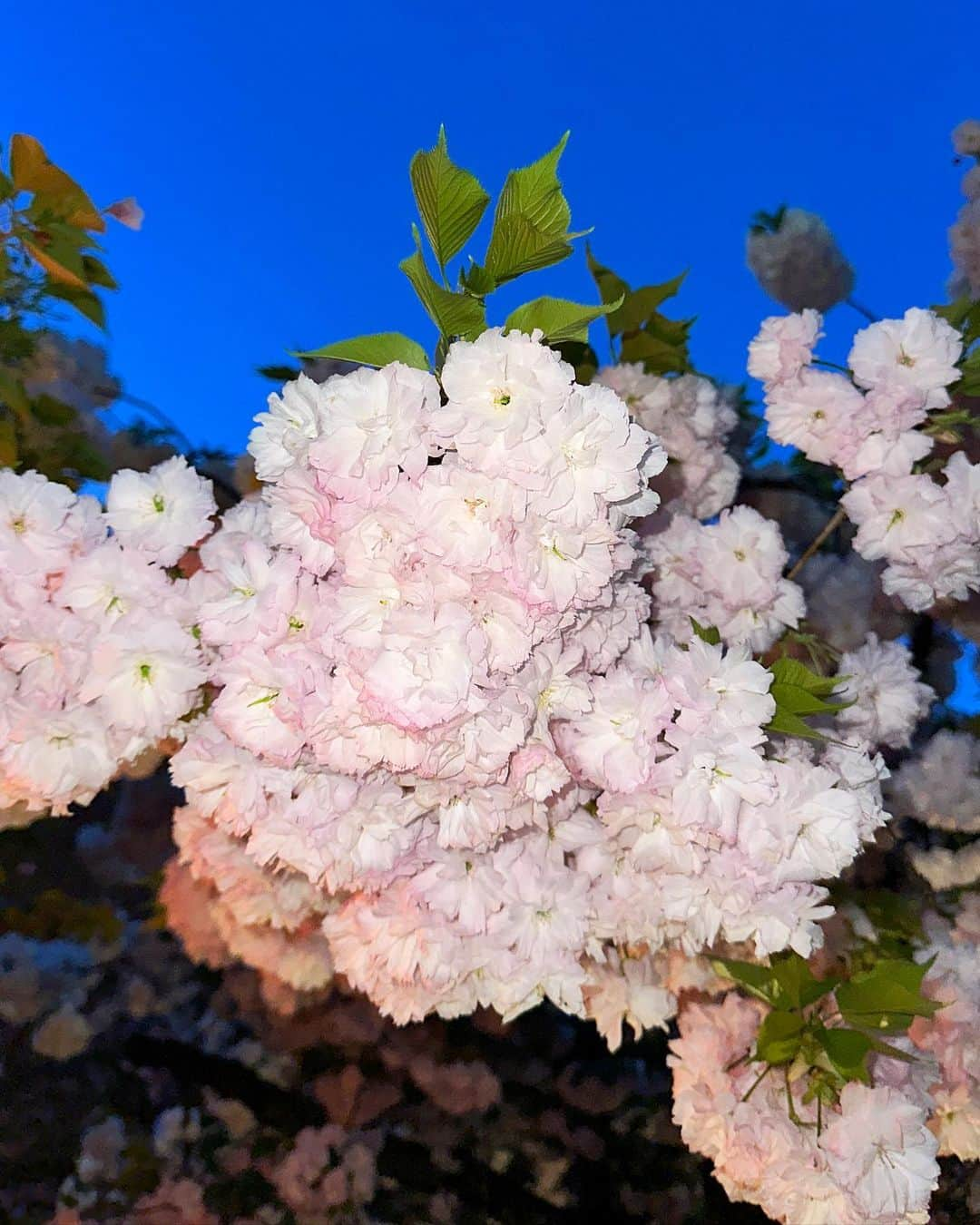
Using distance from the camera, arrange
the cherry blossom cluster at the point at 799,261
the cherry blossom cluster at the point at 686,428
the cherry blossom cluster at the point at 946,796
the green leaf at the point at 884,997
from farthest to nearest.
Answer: the cherry blossom cluster at the point at 799,261, the cherry blossom cluster at the point at 946,796, the cherry blossom cluster at the point at 686,428, the green leaf at the point at 884,997

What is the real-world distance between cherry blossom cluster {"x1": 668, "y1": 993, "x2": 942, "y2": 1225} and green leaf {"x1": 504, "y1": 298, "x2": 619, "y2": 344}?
3.07ft

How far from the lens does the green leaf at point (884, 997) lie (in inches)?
43.2

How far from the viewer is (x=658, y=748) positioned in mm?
939

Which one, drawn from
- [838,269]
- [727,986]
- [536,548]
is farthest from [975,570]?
[838,269]

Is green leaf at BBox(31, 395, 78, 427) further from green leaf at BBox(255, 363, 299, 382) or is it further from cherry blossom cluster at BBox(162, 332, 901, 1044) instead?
cherry blossom cluster at BBox(162, 332, 901, 1044)

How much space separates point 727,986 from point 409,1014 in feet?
1.47

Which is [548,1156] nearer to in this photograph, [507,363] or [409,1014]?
[409,1014]

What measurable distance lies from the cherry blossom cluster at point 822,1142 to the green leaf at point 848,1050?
0.07 meters

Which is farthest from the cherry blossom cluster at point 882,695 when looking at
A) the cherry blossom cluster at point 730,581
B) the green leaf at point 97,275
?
the green leaf at point 97,275

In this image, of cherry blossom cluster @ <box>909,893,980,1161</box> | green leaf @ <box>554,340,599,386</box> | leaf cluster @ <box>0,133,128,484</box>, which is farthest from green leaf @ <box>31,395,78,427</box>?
cherry blossom cluster @ <box>909,893,980,1161</box>

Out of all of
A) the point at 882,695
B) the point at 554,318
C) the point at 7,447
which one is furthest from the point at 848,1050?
the point at 7,447

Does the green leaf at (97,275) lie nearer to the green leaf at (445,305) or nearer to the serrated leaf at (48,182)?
the serrated leaf at (48,182)

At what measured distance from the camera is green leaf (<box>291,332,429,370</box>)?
2.83 feet

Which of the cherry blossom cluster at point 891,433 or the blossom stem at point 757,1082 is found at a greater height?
the cherry blossom cluster at point 891,433
